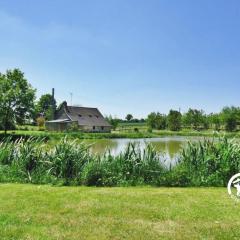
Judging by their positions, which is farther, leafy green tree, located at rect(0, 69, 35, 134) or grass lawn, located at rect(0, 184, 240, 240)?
leafy green tree, located at rect(0, 69, 35, 134)

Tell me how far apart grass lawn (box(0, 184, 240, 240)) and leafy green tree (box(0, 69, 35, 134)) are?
40.0 meters

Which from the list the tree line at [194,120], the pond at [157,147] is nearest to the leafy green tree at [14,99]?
the pond at [157,147]

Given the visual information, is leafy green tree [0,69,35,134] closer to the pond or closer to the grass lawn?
the pond

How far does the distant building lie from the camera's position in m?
67.6

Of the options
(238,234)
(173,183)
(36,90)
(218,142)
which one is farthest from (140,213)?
(36,90)

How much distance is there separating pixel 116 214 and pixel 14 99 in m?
43.3

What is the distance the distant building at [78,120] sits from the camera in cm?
6756

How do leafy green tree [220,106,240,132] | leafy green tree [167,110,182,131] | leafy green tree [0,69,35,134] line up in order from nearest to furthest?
1. leafy green tree [0,69,35,134]
2. leafy green tree [220,106,240,132]
3. leafy green tree [167,110,182,131]

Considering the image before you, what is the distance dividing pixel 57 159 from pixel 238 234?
622 cm

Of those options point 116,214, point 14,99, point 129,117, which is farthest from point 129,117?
point 116,214

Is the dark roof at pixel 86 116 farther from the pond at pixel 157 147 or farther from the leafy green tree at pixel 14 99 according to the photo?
the pond at pixel 157 147

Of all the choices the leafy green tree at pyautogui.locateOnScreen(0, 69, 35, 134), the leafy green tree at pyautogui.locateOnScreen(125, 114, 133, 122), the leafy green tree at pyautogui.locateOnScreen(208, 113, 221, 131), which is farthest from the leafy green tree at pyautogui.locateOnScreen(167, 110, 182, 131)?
the leafy green tree at pyautogui.locateOnScreen(125, 114, 133, 122)

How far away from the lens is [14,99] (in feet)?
154

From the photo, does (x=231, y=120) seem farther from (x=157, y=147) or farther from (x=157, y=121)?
(x=157, y=147)
